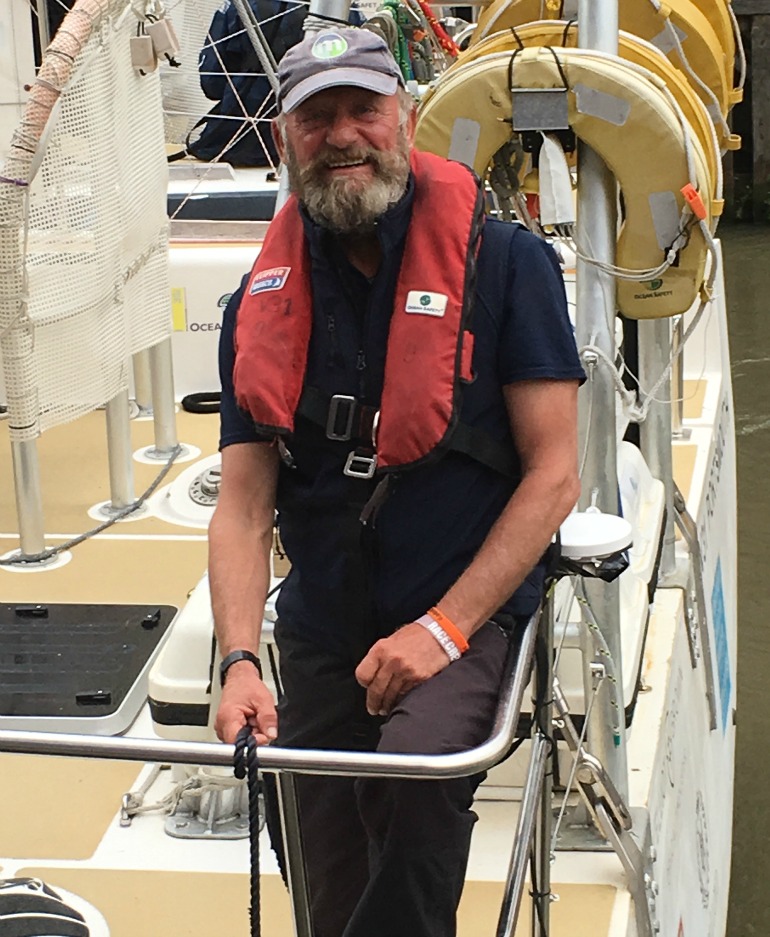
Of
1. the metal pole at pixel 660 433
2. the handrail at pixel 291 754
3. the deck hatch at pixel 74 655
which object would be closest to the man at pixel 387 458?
the handrail at pixel 291 754

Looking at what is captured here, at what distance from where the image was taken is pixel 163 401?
16.5ft

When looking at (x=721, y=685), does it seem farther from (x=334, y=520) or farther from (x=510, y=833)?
(x=334, y=520)

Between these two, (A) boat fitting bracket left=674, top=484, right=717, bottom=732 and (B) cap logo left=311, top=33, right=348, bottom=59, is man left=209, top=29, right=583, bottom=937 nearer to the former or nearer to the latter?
(B) cap logo left=311, top=33, right=348, bottom=59

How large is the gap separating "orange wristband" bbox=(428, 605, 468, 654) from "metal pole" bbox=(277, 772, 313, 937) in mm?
357

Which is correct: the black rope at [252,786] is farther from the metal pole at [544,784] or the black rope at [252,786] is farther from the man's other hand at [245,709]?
the metal pole at [544,784]

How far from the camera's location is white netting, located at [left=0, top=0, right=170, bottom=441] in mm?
3686

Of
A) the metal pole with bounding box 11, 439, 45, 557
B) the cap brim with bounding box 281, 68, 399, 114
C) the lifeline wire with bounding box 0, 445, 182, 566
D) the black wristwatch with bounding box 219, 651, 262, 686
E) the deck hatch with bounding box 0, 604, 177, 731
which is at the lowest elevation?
the deck hatch with bounding box 0, 604, 177, 731

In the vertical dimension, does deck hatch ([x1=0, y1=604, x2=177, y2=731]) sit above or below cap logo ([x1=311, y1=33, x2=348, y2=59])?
below

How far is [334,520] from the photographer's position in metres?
2.13

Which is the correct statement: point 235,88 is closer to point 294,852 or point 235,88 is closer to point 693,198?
point 693,198

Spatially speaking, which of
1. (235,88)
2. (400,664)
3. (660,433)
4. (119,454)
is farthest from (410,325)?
(235,88)

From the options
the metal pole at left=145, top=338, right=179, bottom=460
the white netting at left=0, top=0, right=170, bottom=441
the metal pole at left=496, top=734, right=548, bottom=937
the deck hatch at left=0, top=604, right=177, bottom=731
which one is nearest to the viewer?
the metal pole at left=496, top=734, right=548, bottom=937

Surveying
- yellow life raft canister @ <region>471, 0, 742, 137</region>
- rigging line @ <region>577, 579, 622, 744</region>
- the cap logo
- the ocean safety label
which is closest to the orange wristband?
rigging line @ <region>577, 579, 622, 744</region>

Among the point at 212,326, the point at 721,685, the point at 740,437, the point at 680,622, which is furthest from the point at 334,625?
the point at 740,437
